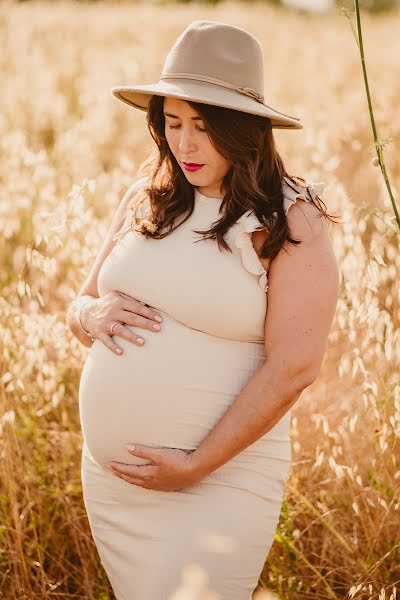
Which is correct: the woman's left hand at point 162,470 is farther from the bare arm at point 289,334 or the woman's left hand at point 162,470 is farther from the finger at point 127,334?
the finger at point 127,334

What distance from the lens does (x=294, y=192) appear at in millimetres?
1849

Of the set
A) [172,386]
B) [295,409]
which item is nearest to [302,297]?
[172,386]

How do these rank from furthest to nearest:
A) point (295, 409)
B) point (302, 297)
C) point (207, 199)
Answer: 1. point (295, 409)
2. point (207, 199)
3. point (302, 297)

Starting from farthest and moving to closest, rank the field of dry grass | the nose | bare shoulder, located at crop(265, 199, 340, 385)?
the field of dry grass
the nose
bare shoulder, located at crop(265, 199, 340, 385)

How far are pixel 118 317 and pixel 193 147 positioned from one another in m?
0.46

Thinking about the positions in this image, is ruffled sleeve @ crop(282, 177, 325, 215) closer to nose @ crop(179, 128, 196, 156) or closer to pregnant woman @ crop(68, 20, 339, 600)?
pregnant woman @ crop(68, 20, 339, 600)

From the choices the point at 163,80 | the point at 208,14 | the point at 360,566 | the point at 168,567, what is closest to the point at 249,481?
the point at 168,567

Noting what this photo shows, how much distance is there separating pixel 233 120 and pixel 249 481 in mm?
886

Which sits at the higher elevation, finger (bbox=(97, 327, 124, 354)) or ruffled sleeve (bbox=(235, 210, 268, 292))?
ruffled sleeve (bbox=(235, 210, 268, 292))

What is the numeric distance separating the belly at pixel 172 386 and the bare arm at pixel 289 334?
55 mm

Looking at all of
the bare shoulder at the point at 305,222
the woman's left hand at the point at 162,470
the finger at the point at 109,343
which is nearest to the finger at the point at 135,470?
the woman's left hand at the point at 162,470

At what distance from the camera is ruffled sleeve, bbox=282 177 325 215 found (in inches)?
71.2

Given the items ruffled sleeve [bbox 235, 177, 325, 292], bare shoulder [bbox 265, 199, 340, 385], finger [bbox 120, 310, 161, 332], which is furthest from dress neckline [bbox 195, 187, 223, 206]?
finger [bbox 120, 310, 161, 332]

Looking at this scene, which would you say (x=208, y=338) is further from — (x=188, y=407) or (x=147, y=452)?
(x=147, y=452)
